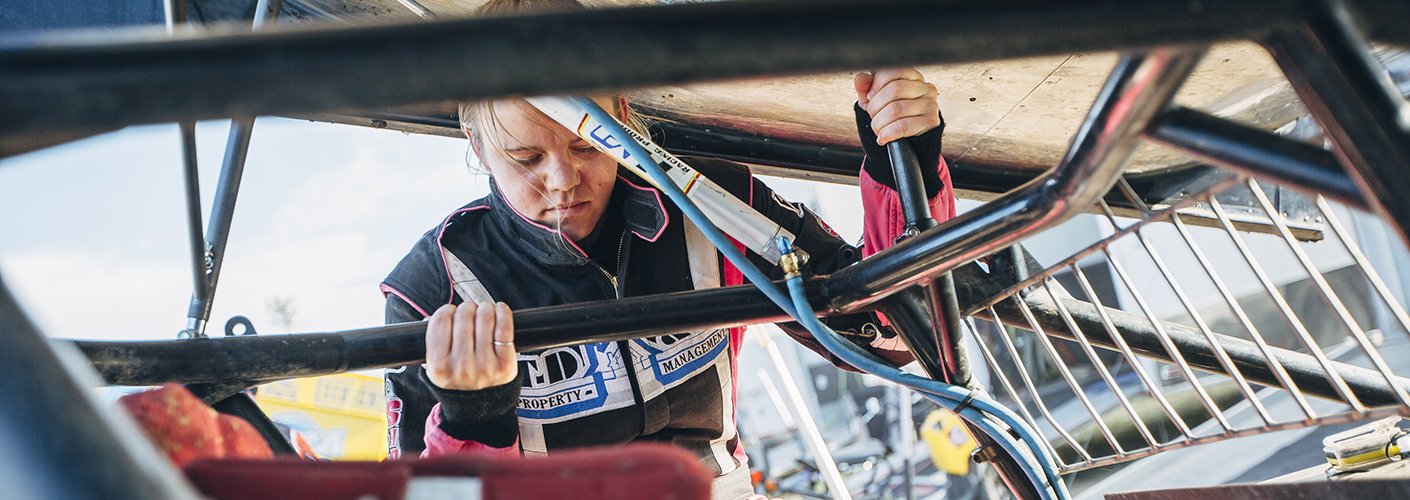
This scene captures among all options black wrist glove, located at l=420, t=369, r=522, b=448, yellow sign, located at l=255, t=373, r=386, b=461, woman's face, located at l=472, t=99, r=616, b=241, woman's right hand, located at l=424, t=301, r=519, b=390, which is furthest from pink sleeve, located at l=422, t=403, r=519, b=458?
yellow sign, located at l=255, t=373, r=386, b=461

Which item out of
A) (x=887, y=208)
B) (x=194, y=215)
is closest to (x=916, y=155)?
(x=887, y=208)

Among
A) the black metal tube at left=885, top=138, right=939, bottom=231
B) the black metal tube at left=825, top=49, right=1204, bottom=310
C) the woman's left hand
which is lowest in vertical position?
the black metal tube at left=825, top=49, right=1204, bottom=310

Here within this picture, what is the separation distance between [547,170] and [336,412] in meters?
2.76

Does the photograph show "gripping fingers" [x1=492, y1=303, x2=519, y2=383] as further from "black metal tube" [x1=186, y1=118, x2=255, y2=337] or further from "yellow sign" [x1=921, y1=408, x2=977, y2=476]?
"yellow sign" [x1=921, y1=408, x2=977, y2=476]

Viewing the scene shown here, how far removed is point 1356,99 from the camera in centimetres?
27

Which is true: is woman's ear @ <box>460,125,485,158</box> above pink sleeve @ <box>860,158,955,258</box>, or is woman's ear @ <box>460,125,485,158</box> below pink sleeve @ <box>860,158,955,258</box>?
above

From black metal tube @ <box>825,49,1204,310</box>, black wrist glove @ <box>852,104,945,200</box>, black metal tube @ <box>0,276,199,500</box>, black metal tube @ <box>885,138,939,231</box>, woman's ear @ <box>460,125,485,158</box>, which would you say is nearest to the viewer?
black metal tube @ <box>0,276,199,500</box>

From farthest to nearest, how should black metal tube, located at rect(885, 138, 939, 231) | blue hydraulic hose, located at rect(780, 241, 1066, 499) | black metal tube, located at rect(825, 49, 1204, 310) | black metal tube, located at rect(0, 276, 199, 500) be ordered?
black metal tube, located at rect(885, 138, 939, 231), blue hydraulic hose, located at rect(780, 241, 1066, 499), black metal tube, located at rect(825, 49, 1204, 310), black metal tube, located at rect(0, 276, 199, 500)

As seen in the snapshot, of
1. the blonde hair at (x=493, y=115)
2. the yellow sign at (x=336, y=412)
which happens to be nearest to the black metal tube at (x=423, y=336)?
the blonde hair at (x=493, y=115)

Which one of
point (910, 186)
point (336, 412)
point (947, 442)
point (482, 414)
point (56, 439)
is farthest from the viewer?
point (947, 442)

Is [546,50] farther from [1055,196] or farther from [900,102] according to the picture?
[900,102]

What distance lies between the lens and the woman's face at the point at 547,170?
1103 mm

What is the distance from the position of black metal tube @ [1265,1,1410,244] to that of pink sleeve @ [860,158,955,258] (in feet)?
2.29

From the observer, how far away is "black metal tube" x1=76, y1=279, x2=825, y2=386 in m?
0.70
